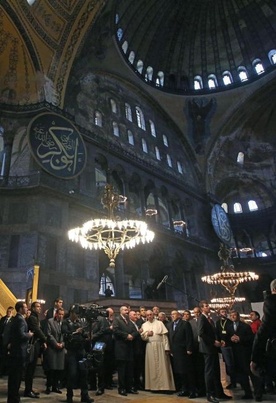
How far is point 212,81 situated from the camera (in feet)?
73.9

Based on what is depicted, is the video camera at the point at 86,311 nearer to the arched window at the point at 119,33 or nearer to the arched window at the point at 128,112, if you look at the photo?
the arched window at the point at 128,112

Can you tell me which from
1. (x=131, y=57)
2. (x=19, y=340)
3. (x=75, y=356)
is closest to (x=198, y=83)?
(x=131, y=57)

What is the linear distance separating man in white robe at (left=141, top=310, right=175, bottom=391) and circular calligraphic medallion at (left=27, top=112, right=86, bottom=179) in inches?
304

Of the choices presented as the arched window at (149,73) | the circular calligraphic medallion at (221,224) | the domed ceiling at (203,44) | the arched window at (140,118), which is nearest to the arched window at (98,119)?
the arched window at (140,118)

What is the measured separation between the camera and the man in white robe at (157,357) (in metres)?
4.73

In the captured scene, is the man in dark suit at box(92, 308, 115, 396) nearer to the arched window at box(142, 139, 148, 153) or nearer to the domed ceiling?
the arched window at box(142, 139, 148, 153)

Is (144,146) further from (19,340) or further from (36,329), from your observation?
(19,340)

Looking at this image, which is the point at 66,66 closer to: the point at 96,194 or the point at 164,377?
the point at 96,194

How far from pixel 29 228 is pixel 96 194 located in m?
3.70

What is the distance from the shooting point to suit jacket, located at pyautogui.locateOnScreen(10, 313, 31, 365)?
3.52 meters

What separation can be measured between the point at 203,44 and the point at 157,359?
2268 centimetres

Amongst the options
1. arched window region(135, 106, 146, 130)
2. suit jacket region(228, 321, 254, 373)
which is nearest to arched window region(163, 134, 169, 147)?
arched window region(135, 106, 146, 130)

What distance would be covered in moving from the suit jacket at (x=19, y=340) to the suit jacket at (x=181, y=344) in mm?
2243

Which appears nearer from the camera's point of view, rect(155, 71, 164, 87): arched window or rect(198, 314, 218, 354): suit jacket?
rect(198, 314, 218, 354): suit jacket
